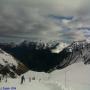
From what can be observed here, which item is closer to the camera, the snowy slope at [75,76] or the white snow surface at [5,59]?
the white snow surface at [5,59]

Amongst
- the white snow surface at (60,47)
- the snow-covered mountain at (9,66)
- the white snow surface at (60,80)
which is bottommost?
the white snow surface at (60,80)

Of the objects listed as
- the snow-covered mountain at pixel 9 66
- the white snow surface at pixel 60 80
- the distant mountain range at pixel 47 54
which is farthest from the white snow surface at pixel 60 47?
the snow-covered mountain at pixel 9 66

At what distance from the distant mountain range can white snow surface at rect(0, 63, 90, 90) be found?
6 centimetres

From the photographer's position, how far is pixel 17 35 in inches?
129

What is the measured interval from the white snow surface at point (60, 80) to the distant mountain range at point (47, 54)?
0.19ft

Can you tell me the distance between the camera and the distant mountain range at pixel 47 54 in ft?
10.8

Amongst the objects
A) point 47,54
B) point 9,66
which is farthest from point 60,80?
point 9,66

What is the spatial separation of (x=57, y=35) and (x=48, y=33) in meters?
0.10

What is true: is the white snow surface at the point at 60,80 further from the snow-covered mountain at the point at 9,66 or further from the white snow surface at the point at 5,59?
the white snow surface at the point at 5,59

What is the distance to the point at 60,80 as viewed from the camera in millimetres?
3338

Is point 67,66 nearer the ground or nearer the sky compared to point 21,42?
nearer the ground

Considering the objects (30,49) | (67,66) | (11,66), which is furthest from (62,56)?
(11,66)

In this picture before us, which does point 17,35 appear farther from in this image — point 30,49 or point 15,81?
point 15,81

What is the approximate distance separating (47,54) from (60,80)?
12.5 inches
